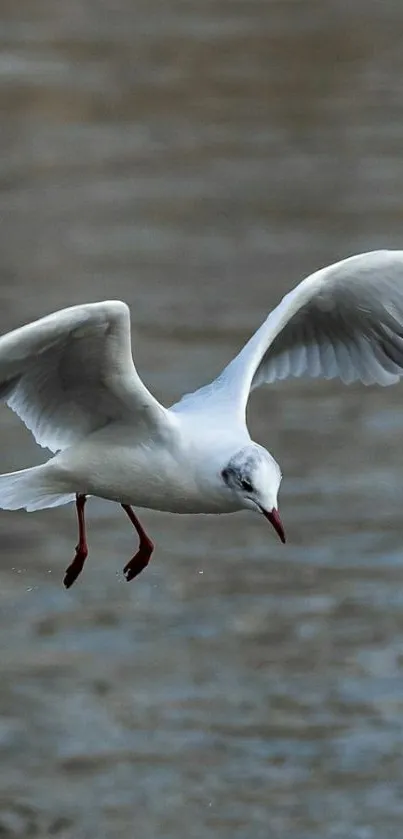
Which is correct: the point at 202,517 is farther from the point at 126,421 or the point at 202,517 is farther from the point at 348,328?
the point at 126,421

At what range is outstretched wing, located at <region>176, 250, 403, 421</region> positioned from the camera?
8992 mm

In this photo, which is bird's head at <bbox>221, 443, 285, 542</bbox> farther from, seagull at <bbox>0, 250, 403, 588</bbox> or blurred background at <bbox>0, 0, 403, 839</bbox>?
blurred background at <bbox>0, 0, 403, 839</bbox>

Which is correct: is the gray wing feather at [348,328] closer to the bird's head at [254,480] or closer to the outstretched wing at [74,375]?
the outstretched wing at [74,375]

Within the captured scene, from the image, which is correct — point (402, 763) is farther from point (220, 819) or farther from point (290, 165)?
point (290, 165)

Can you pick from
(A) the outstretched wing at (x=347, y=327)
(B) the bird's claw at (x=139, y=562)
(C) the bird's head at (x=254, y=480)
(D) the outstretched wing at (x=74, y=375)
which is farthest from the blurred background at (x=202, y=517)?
(C) the bird's head at (x=254, y=480)

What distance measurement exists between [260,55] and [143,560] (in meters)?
14.1

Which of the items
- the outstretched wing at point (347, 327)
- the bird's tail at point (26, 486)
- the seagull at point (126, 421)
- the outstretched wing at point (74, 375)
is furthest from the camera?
the outstretched wing at point (347, 327)

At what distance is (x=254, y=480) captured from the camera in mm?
7668

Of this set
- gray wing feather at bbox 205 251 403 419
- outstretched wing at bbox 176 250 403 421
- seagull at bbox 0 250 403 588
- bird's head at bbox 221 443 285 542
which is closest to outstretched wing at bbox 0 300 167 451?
seagull at bbox 0 250 403 588

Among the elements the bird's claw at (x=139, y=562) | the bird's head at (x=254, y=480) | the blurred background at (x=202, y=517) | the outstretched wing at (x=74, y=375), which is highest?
the outstretched wing at (x=74, y=375)

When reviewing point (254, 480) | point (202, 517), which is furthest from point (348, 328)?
point (202, 517)

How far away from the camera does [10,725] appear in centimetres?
1116

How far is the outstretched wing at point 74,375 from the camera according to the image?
24.5 feet

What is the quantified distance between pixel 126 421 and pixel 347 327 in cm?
150
